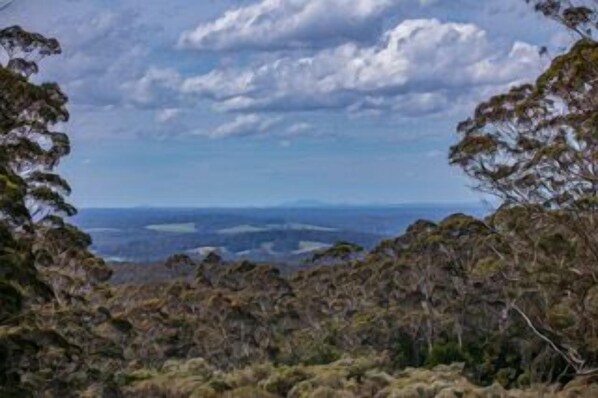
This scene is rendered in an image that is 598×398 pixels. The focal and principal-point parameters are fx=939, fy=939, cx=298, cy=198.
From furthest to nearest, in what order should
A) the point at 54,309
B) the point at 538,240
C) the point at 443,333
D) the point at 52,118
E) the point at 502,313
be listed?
the point at 443,333, the point at 502,313, the point at 54,309, the point at 538,240, the point at 52,118

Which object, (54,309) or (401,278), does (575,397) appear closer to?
(54,309)

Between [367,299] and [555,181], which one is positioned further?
[367,299]

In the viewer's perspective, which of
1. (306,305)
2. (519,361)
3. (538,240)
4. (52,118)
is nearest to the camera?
(52,118)

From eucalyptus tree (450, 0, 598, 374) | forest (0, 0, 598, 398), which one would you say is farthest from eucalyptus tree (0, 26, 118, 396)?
eucalyptus tree (450, 0, 598, 374)

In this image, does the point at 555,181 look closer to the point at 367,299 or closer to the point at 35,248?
the point at 35,248

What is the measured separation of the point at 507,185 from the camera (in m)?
23.2

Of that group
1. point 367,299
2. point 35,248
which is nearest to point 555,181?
point 35,248

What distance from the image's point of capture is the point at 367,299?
160 ft

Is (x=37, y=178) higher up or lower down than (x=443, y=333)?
higher up

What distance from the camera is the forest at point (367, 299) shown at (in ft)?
63.2

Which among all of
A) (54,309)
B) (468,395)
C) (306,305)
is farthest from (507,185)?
(306,305)

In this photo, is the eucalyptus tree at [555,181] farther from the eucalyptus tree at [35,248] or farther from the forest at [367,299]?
the eucalyptus tree at [35,248]

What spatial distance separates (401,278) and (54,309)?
2235cm

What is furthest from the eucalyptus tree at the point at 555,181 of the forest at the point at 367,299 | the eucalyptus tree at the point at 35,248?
the eucalyptus tree at the point at 35,248
